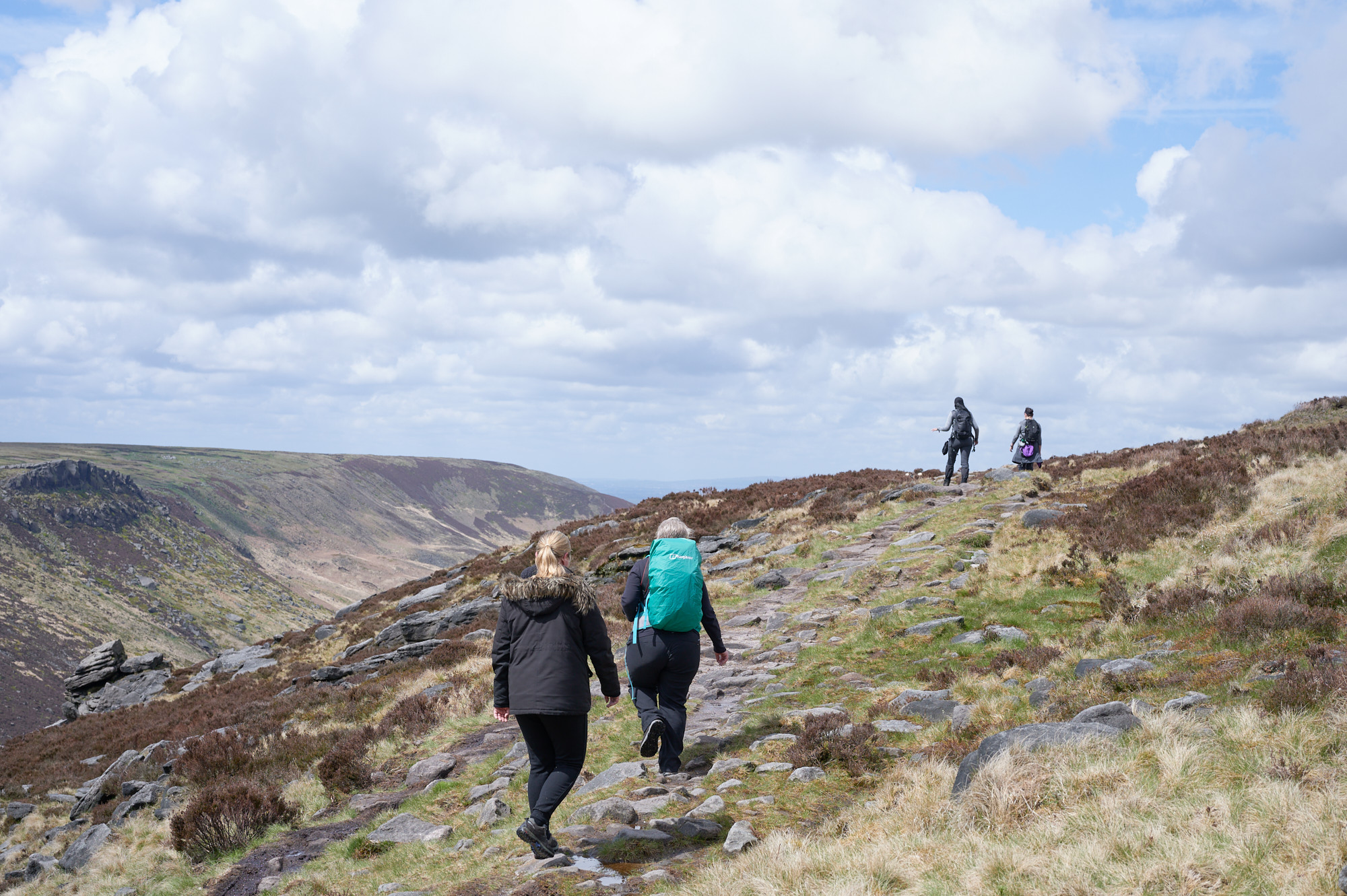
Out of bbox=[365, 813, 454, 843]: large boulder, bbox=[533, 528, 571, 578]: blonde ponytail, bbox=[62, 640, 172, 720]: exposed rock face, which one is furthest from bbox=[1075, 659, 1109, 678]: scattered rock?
bbox=[62, 640, 172, 720]: exposed rock face

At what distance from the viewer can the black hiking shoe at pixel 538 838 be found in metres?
6.43

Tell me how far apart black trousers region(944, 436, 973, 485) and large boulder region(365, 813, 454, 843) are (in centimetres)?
2072

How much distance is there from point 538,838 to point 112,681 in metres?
42.7

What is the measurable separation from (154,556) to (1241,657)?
123 meters

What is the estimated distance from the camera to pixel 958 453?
26.0 meters

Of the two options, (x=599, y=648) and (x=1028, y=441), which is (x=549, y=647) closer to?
(x=599, y=648)

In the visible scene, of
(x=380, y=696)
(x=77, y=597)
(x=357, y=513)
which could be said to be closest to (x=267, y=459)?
(x=357, y=513)

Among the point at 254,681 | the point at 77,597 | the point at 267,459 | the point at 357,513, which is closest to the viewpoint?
the point at 254,681

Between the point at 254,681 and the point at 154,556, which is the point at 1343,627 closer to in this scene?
the point at 254,681

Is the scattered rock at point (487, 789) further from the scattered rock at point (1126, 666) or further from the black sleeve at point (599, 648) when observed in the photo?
the scattered rock at point (1126, 666)

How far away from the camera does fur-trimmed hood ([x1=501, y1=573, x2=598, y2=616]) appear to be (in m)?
6.76

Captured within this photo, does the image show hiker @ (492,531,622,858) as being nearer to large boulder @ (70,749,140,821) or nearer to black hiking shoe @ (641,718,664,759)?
black hiking shoe @ (641,718,664,759)

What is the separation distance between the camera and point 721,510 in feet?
103

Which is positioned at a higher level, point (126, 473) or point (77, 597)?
point (126, 473)
